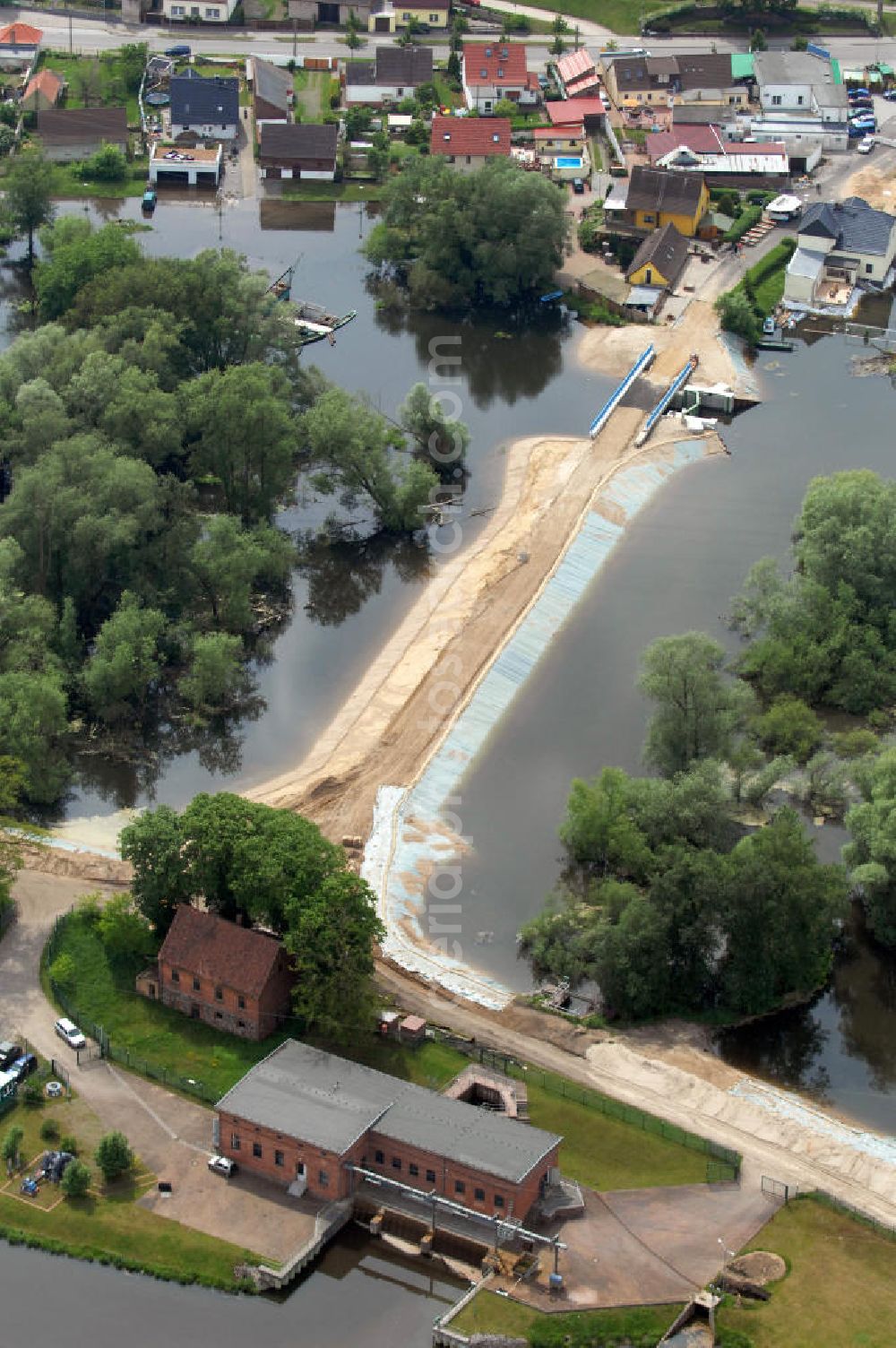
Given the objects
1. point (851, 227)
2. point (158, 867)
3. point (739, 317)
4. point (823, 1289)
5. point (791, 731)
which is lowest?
point (823, 1289)

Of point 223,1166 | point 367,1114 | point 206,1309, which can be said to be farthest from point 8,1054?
point 367,1114

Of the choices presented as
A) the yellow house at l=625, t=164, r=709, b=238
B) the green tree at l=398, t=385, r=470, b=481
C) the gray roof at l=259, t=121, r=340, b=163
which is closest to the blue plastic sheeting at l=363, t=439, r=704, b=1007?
the green tree at l=398, t=385, r=470, b=481

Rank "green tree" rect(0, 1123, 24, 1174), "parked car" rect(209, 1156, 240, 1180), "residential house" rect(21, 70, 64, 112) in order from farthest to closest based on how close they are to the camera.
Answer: "residential house" rect(21, 70, 64, 112) → "parked car" rect(209, 1156, 240, 1180) → "green tree" rect(0, 1123, 24, 1174)

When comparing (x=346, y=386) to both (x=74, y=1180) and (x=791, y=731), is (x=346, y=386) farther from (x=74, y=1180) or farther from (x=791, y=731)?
(x=74, y=1180)

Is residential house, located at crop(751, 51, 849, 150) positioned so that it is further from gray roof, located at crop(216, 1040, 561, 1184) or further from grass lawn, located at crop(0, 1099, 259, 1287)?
grass lawn, located at crop(0, 1099, 259, 1287)

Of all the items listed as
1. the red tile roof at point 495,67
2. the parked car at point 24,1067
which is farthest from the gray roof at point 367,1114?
the red tile roof at point 495,67

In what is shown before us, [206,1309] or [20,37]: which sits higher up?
[20,37]

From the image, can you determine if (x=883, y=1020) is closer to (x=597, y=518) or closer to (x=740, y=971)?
(x=740, y=971)
